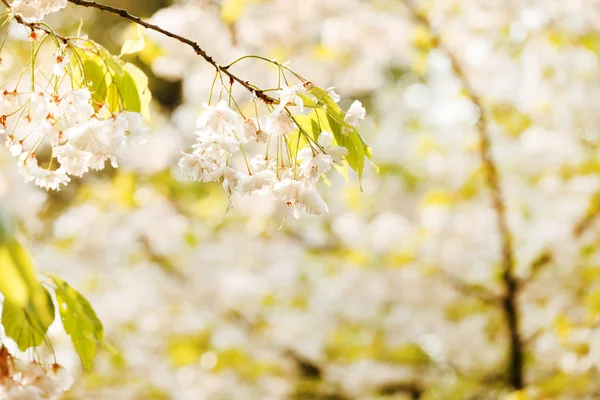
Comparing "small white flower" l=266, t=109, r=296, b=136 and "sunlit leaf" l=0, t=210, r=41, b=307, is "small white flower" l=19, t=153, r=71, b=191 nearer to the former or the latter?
"small white flower" l=266, t=109, r=296, b=136

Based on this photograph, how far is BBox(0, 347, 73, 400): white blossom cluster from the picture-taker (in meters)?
0.71

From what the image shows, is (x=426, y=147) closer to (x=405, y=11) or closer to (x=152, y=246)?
(x=405, y=11)

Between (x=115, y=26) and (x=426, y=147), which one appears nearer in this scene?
(x=426, y=147)

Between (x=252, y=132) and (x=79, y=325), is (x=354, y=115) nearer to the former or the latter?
(x=252, y=132)

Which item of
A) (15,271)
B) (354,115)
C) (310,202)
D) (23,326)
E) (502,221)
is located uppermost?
(502,221)

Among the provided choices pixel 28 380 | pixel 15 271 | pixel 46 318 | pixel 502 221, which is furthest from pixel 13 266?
pixel 502 221

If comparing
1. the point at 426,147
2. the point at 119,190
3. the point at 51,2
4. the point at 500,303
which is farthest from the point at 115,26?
the point at 51,2

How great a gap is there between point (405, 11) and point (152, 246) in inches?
77.1

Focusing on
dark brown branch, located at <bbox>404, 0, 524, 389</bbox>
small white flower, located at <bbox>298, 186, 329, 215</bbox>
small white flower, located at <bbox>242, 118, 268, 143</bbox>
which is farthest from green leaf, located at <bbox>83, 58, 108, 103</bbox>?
dark brown branch, located at <bbox>404, 0, 524, 389</bbox>

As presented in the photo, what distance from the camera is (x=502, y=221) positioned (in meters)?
2.83

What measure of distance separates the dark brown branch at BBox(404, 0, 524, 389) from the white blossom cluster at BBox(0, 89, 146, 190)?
6.79 ft

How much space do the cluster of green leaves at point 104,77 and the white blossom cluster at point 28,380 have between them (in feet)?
1.15

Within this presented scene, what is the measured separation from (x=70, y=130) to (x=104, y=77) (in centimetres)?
12

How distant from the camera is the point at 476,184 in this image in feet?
10.8
